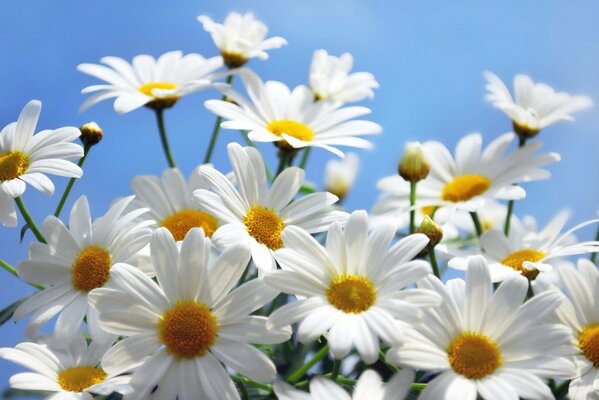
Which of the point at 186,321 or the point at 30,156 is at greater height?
the point at 30,156

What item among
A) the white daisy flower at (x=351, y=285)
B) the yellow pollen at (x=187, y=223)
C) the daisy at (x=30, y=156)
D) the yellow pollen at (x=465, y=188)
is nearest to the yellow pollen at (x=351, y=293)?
the white daisy flower at (x=351, y=285)

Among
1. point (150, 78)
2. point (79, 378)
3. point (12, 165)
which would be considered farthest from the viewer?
point (150, 78)

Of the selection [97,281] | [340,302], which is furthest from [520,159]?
[97,281]

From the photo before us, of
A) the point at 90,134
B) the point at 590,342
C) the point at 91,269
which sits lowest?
the point at 590,342

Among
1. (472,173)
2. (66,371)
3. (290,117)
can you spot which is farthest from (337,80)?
(66,371)

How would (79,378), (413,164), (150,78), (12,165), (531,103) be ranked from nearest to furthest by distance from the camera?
(79,378) → (12,165) → (413,164) → (150,78) → (531,103)

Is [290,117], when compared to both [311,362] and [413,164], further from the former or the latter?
[311,362]
